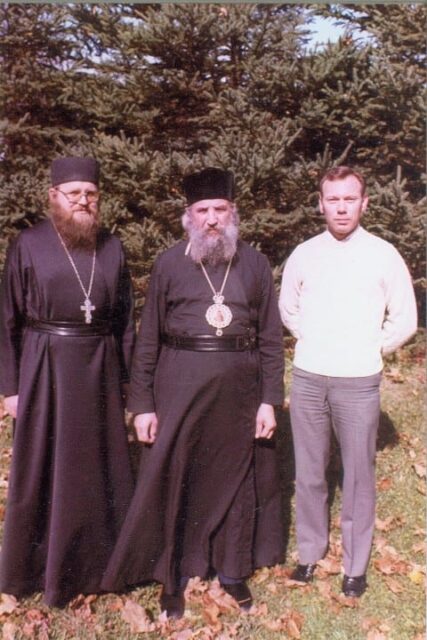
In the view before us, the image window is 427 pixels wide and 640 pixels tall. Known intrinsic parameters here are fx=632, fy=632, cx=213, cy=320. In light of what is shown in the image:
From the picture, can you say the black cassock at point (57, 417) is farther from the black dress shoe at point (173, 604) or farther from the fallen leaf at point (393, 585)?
the fallen leaf at point (393, 585)

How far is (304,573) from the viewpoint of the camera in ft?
14.0

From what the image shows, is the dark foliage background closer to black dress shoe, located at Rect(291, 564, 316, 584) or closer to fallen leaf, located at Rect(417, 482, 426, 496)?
fallen leaf, located at Rect(417, 482, 426, 496)

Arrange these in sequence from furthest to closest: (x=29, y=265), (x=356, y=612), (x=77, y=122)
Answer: (x=77, y=122)
(x=356, y=612)
(x=29, y=265)

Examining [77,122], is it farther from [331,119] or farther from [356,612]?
[356,612]

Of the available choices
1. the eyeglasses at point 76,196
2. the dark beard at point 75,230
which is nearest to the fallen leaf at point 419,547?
the dark beard at point 75,230

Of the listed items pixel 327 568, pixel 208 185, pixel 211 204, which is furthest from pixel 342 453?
pixel 208 185

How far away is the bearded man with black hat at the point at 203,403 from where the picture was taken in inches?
150

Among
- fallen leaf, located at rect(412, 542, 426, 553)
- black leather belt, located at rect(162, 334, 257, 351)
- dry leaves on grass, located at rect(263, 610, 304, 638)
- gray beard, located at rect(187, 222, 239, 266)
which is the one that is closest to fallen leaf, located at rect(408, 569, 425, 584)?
fallen leaf, located at rect(412, 542, 426, 553)

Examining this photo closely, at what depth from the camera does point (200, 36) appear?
701 centimetres

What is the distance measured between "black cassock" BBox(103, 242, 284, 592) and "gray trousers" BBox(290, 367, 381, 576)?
0.22m

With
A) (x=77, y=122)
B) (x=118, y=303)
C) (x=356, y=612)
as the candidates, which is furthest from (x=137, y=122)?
(x=356, y=612)

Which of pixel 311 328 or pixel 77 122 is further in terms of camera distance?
pixel 77 122

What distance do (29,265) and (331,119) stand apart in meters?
4.65

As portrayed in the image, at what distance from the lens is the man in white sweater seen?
12.2 feet
